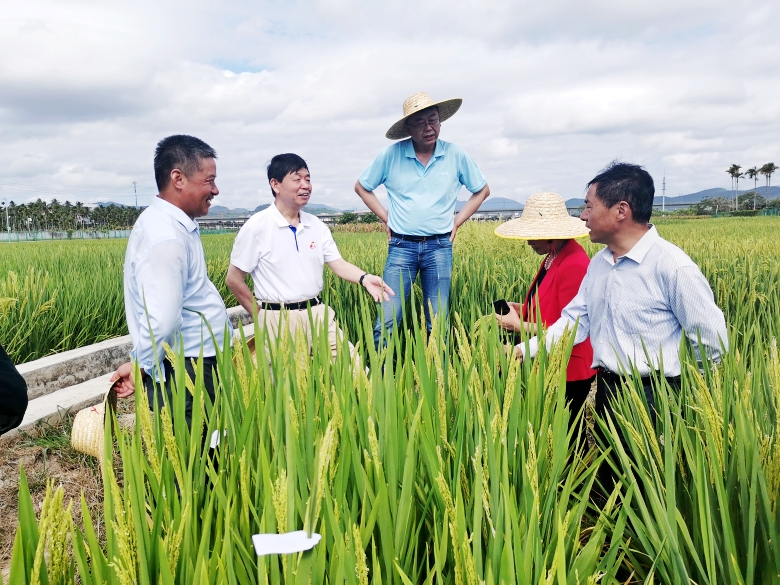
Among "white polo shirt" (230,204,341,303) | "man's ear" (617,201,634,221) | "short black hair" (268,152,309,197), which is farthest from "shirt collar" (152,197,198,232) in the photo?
"man's ear" (617,201,634,221)

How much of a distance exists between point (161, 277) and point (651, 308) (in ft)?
5.96

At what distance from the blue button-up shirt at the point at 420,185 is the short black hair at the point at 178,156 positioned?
201 cm

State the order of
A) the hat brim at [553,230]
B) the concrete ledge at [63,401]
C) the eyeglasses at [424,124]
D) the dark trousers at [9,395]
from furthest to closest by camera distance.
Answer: the eyeglasses at [424,124] → the concrete ledge at [63,401] → the hat brim at [553,230] → the dark trousers at [9,395]

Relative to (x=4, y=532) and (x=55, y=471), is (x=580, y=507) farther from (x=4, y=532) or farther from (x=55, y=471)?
(x=55, y=471)

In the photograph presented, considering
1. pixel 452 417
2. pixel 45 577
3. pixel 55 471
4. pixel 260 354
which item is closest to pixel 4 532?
pixel 55 471

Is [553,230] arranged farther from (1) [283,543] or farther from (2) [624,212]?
(1) [283,543]

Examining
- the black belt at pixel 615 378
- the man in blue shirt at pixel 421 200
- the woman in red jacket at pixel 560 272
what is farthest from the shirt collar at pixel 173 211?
the man in blue shirt at pixel 421 200

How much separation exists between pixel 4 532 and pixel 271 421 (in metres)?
1.97

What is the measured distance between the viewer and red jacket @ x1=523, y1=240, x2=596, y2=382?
2.70 m

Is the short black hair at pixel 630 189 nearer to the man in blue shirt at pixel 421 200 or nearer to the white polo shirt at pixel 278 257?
the white polo shirt at pixel 278 257

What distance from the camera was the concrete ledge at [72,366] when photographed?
3.84 metres

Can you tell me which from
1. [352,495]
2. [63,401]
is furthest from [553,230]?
[63,401]

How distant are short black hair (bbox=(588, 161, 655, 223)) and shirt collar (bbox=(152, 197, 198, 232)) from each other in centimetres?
158

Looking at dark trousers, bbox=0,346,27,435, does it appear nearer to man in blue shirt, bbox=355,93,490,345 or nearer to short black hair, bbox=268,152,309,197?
short black hair, bbox=268,152,309,197
